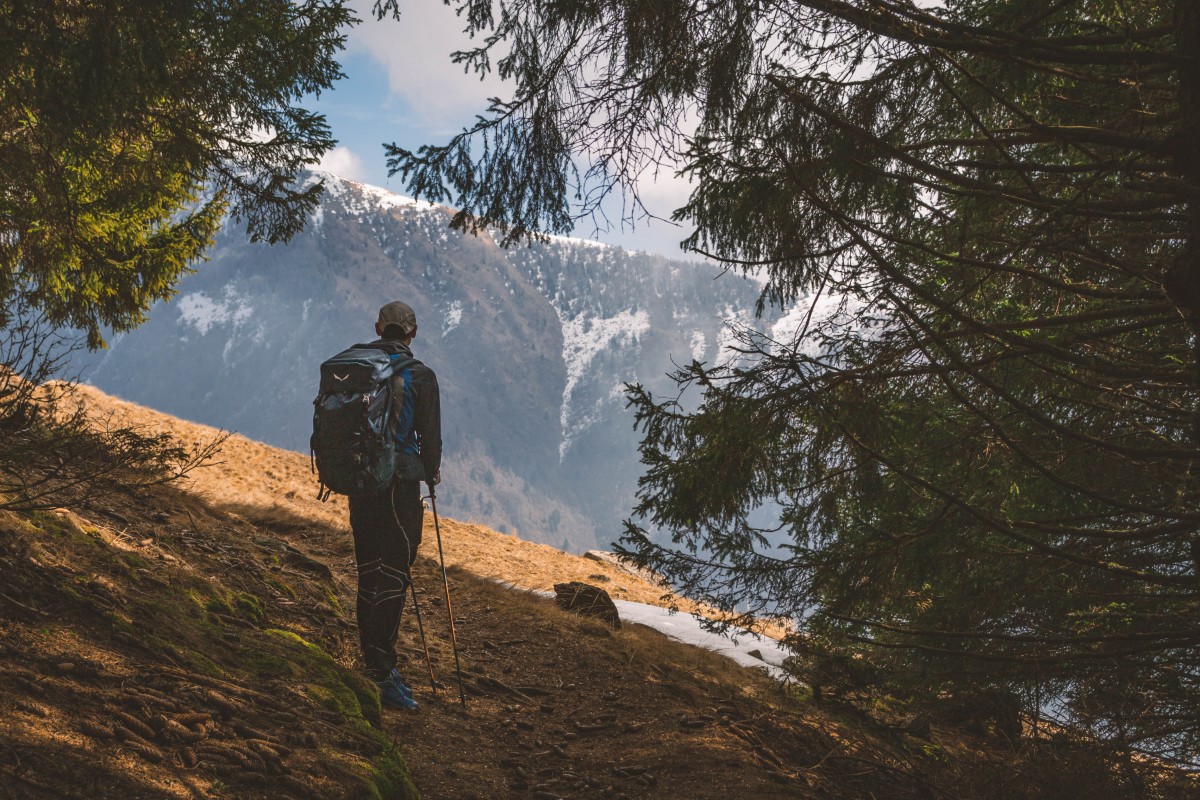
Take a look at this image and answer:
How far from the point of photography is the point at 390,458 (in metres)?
4.86

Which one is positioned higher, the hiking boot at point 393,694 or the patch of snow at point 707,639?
the patch of snow at point 707,639

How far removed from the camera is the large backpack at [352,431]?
476 cm

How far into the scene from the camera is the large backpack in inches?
187

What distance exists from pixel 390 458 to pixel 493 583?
22.4 ft

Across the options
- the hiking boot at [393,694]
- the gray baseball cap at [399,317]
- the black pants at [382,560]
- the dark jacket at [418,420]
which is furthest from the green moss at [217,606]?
the gray baseball cap at [399,317]

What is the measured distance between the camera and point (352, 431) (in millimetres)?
4773

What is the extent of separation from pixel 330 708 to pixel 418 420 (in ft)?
6.24

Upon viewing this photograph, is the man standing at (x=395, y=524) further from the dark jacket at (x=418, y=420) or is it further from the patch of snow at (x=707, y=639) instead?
the patch of snow at (x=707, y=639)

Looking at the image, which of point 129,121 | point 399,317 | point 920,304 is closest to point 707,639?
point 920,304

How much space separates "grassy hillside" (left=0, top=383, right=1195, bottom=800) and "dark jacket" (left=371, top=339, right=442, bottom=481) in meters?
1.32

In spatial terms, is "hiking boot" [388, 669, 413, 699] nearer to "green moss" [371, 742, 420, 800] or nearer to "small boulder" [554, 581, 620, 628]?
"green moss" [371, 742, 420, 800]

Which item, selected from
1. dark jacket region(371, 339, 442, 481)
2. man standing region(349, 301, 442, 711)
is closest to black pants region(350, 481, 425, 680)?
man standing region(349, 301, 442, 711)

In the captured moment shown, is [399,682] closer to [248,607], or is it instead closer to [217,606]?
[248,607]

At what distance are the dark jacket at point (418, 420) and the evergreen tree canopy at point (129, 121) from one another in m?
1.99
